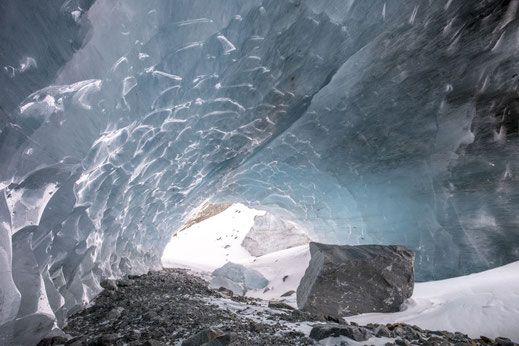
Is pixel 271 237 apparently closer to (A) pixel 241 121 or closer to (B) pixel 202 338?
(A) pixel 241 121

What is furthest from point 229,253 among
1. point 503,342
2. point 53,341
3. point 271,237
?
point 503,342

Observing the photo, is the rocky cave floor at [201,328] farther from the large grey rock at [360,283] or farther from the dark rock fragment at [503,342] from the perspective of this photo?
the large grey rock at [360,283]

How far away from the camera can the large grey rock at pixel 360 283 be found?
405 cm

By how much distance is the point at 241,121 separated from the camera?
4.68 meters

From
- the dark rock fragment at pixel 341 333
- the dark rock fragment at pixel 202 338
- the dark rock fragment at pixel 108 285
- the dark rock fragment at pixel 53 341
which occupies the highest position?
the dark rock fragment at pixel 341 333

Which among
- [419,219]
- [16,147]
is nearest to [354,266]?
[419,219]

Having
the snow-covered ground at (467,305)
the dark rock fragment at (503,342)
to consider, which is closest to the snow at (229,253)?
the snow-covered ground at (467,305)

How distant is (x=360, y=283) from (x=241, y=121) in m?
3.18

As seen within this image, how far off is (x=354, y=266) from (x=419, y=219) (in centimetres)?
172

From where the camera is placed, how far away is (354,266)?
4.32m

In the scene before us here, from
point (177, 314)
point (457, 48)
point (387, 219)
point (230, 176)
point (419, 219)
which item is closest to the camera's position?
point (177, 314)

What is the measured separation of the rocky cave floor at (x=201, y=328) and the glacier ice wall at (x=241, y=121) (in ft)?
1.05

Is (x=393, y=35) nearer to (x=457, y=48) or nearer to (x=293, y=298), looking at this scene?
(x=457, y=48)

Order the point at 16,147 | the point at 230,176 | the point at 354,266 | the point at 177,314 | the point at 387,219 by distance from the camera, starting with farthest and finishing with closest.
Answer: the point at 230,176 < the point at 387,219 < the point at 354,266 < the point at 177,314 < the point at 16,147
